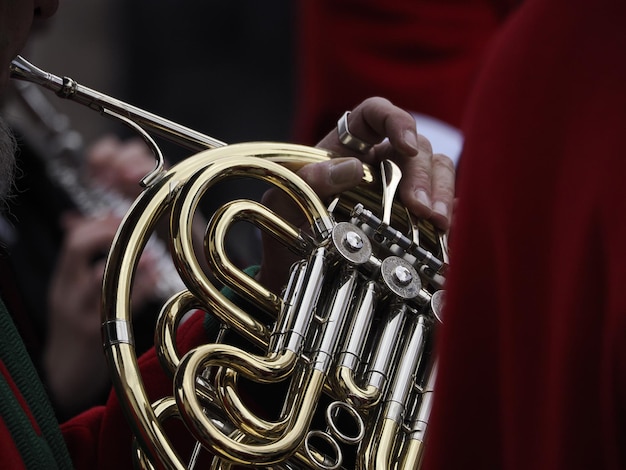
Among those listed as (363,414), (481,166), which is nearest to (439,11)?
(363,414)

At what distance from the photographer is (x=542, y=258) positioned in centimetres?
79

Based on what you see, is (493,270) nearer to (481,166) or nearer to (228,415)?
(481,166)

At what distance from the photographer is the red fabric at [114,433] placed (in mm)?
1503

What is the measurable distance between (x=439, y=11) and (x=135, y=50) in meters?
2.22

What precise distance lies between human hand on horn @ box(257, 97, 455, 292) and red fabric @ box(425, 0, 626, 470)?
23.3 inches

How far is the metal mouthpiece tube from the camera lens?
4.72ft

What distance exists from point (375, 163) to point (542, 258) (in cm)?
75

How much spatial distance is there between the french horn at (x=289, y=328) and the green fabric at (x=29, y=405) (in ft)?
0.33

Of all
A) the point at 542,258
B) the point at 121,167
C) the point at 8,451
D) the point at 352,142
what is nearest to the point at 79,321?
the point at 121,167

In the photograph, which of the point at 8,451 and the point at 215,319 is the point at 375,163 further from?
the point at 8,451

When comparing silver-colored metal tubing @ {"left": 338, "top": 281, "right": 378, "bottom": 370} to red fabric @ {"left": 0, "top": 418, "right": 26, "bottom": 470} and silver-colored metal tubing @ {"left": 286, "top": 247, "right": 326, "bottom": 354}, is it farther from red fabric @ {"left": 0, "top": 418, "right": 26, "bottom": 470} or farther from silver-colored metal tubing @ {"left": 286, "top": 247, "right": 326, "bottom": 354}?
red fabric @ {"left": 0, "top": 418, "right": 26, "bottom": 470}

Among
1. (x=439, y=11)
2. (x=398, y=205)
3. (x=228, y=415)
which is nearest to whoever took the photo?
(x=228, y=415)

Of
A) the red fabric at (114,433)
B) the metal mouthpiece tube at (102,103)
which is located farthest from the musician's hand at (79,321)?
the metal mouthpiece tube at (102,103)

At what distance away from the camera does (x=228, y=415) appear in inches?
51.1
